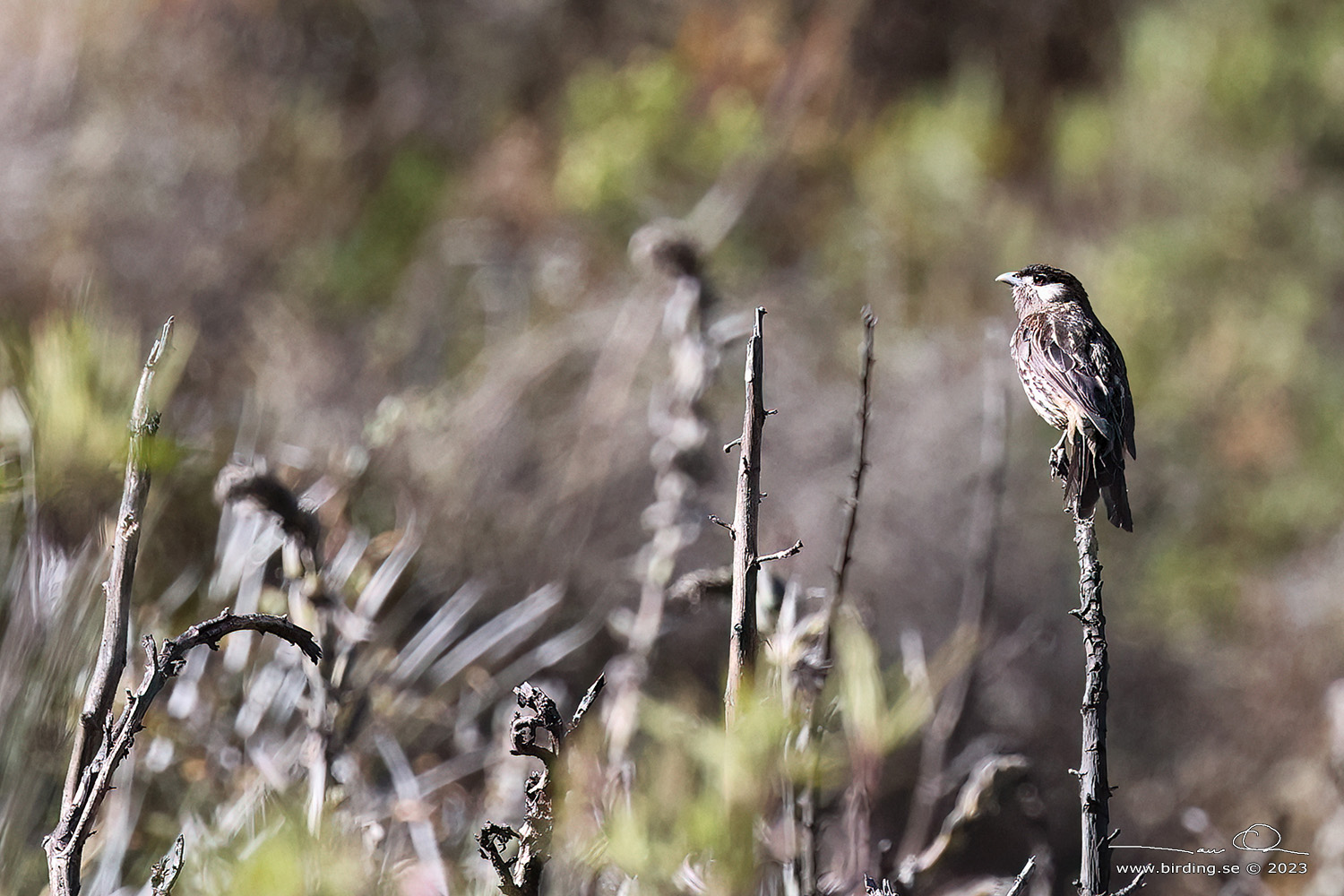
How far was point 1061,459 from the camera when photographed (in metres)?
0.97

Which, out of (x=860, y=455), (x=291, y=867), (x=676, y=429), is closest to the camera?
(x=291, y=867)

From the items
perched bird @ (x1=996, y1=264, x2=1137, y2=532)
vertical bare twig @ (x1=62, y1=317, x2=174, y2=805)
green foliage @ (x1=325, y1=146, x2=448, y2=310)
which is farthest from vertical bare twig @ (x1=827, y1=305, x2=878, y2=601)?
green foliage @ (x1=325, y1=146, x2=448, y2=310)

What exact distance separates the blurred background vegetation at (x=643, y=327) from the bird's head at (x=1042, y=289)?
585mm

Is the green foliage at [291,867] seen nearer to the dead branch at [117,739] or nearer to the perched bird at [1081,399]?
the dead branch at [117,739]

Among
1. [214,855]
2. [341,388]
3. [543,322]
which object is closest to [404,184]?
[543,322]

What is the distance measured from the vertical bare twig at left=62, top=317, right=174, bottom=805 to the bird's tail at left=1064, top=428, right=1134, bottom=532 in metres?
0.67

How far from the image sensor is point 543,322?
4.36 metres

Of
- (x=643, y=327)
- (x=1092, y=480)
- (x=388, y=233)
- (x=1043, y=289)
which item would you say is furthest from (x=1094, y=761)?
(x=388, y=233)

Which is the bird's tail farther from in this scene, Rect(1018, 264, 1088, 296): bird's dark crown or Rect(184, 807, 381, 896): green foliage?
Rect(184, 807, 381, 896): green foliage

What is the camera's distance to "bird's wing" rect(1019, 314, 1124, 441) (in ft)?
3.10

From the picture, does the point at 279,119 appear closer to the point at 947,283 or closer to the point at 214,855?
the point at 947,283

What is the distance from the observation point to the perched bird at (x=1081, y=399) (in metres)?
0.90

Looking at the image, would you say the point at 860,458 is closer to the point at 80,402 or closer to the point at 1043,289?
the point at 1043,289

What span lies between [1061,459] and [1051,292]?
300 mm
